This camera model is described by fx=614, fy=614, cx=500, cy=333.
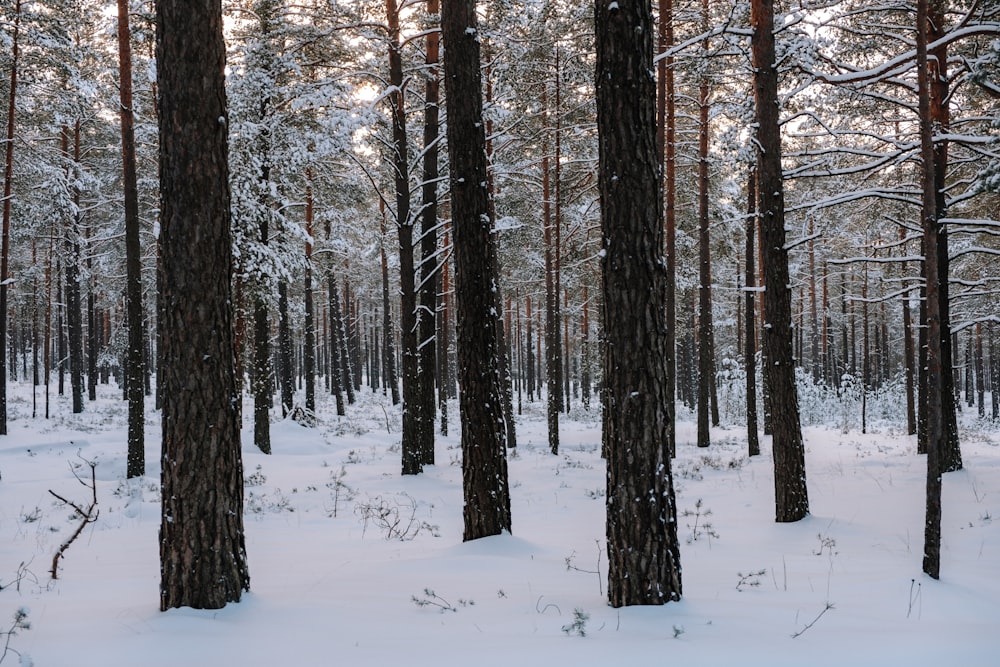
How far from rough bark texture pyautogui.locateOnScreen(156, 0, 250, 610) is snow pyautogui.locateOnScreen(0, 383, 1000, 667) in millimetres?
352

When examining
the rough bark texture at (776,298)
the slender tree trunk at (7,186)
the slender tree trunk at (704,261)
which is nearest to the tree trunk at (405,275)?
the rough bark texture at (776,298)

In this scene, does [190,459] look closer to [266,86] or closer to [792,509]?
[792,509]

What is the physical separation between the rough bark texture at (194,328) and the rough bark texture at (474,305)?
2.59m

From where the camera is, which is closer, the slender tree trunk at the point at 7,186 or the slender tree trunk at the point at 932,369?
the slender tree trunk at the point at 932,369

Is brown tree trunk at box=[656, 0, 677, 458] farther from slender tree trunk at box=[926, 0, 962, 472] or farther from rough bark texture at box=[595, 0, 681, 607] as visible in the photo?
rough bark texture at box=[595, 0, 681, 607]

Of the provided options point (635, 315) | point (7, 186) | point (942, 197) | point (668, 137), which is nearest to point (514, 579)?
point (635, 315)

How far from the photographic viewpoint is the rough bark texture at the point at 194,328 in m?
4.10

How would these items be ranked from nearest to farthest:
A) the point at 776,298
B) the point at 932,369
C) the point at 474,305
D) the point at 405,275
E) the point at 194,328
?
1. the point at 194,328
2. the point at 932,369
3. the point at 474,305
4. the point at 776,298
5. the point at 405,275

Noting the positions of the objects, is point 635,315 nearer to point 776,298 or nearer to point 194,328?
point 194,328

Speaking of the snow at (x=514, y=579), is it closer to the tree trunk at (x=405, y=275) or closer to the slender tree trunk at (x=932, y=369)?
the slender tree trunk at (x=932, y=369)

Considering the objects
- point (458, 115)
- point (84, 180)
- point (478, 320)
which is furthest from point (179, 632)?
point (84, 180)

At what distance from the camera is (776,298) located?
26.4 feet

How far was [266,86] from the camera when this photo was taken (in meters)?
14.0

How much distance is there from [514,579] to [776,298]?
17.0 feet
